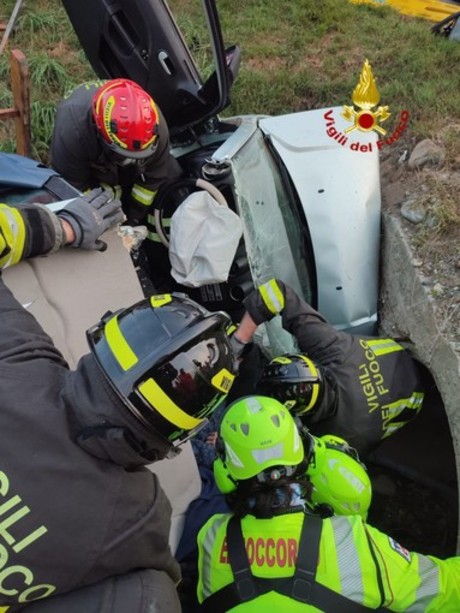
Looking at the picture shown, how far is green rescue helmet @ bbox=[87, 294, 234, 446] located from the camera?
1622mm

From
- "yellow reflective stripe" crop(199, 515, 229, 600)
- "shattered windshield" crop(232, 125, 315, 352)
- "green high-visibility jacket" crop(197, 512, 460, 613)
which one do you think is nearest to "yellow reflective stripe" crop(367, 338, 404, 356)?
"shattered windshield" crop(232, 125, 315, 352)

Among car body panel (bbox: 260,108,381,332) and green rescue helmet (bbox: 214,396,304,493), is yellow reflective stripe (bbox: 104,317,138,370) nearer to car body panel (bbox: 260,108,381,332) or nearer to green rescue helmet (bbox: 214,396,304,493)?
green rescue helmet (bbox: 214,396,304,493)

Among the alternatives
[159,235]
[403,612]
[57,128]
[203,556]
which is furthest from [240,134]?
[403,612]

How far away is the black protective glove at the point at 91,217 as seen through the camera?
2.65m

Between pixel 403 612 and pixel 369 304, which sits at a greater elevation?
pixel 369 304

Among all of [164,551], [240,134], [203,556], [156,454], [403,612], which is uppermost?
[240,134]

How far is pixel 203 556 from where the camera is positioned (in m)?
2.39

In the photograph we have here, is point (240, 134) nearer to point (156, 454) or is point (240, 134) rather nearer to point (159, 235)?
point (159, 235)

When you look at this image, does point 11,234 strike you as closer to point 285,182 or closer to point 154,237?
point 154,237

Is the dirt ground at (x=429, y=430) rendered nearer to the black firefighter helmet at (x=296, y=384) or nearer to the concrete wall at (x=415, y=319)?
the concrete wall at (x=415, y=319)

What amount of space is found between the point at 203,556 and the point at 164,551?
70 cm

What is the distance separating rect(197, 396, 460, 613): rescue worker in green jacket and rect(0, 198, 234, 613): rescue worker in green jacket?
1.59 feet

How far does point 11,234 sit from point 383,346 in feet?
6.36

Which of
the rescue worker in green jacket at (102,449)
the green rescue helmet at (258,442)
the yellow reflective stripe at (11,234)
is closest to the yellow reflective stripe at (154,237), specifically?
the yellow reflective stripe at (11,234)
